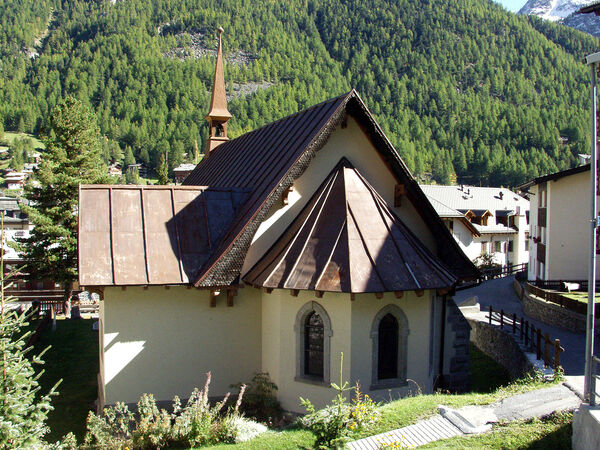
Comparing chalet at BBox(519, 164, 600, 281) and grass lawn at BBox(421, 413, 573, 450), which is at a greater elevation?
chalet at BBox(519, 164, 600, 281)

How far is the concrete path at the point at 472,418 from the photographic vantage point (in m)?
9.08

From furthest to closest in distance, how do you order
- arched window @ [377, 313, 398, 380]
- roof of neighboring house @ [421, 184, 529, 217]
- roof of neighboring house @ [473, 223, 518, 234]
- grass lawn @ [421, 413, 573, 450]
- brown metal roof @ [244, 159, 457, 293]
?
roof of neighboring house @ [421, 184, 529, 217] < roof of neighboring house @ [473, 223, 518, 234] < arched window @ [377, 313, 398, 380] < brown metal roof @ [244, 159, 457, 293] < grass lawn @ [421, 413, 573, 450]

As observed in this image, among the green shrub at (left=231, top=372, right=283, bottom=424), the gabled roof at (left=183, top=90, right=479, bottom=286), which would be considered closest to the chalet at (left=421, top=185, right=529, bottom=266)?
the gabled roof at (left=183, top=90, right=479, bottom=286)

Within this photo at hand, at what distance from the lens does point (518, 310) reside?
2698 centimetres

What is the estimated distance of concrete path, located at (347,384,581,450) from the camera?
357 inches

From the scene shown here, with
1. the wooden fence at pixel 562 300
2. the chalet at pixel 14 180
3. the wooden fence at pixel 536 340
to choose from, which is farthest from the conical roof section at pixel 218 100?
the chalet at pixel 14 180

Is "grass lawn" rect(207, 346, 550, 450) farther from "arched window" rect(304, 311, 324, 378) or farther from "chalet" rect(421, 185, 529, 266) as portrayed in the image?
"chalet" rect(421, 185, 529, 266)

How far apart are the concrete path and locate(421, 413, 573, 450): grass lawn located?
212mm

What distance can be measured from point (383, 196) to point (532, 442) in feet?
22.7

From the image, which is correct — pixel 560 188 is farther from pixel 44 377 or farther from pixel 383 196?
pixel 44 377

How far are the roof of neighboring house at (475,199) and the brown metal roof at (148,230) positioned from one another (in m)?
44.0

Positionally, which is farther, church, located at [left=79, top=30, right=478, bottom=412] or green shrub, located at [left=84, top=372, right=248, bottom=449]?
church, located at [left=79, top=30, right=478, bottom=412]

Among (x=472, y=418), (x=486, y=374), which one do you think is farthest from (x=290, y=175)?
(x=486, y=374)

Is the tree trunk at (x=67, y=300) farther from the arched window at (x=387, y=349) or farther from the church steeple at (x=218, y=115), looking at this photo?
the arched window at (x=387, y=349)
